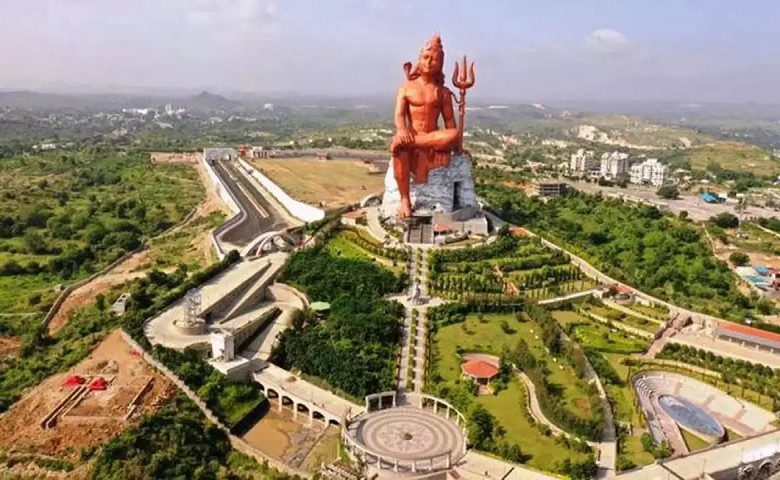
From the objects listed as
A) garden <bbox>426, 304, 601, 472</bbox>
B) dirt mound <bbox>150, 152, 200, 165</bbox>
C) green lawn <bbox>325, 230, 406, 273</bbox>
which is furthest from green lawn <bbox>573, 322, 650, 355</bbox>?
dirt mound <bbox>150, 152, 200, 165</bbox>

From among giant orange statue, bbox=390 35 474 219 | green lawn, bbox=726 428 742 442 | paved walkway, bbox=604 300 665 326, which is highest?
giant orange statue, bbox=390 35 474 219

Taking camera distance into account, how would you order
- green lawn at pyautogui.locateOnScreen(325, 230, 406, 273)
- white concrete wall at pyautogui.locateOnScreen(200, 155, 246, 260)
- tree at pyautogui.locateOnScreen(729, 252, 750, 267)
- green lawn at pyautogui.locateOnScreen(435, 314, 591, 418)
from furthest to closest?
1. tree at pyautogui.locateOnScreen(729, 252, 750, 267)
2. white concrete wall at pyautogui.locateOnScreen(200, 155, 246, 260)
3. green lawn at pyautogui.locateOnScreen(325, 230, 406, 273)
4. green lawn at pyautogui.locateOnScreen(435, 314, 591, 418)

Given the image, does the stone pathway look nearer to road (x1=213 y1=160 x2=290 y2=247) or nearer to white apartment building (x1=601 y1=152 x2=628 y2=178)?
road (x1=213 y1=160 x2=290 y2=247)

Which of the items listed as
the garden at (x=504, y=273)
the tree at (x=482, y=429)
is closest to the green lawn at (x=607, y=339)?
the garden at (x=504, y=273)

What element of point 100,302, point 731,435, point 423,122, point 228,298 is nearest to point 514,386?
point 731,435

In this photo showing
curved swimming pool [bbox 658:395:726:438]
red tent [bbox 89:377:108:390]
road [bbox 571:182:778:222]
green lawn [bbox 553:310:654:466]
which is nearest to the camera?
green lawn [bbox 553:310:654:466]

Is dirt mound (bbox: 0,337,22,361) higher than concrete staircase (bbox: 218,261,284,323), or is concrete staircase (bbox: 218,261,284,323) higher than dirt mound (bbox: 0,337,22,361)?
concrete staircase (bbox: 218,261,284,323)

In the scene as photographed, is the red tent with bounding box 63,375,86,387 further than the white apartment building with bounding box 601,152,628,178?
No
